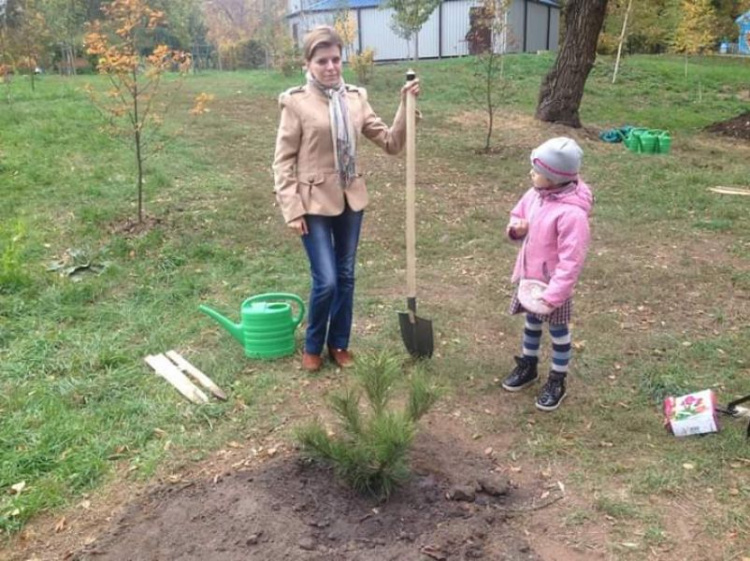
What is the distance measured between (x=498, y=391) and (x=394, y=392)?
0.60 meters

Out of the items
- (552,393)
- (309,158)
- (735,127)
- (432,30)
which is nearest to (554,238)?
(552,393)

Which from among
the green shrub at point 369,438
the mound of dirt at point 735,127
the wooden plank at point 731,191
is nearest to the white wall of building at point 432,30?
the mound of dirt at point 735,127

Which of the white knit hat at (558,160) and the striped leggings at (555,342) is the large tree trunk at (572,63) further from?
the white knit hat at (558,160)

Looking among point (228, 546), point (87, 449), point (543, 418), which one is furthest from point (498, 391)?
point (87, 449)

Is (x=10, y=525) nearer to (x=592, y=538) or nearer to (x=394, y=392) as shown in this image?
(x=394, y=392)

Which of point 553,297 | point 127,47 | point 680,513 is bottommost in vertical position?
point 680,513

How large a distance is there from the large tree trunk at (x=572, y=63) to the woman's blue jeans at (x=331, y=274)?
8960 millimetres

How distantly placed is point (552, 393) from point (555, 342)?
28cm

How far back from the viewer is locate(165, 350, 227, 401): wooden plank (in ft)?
12.7

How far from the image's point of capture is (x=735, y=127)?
1271 cm

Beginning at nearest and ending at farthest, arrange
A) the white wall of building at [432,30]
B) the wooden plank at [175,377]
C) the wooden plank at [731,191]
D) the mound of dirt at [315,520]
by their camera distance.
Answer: the mound of dirt at [315,520], the wooden plank at [175,377], the wooden plank at [731,191], the white wall of building at [432,30]

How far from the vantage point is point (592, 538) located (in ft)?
8.88

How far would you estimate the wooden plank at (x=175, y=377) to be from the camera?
3.83 metres

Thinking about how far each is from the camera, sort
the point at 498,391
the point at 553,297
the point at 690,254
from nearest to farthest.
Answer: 1. the point at 553,297
2. the point at 498,391
3. the point at 690,254
